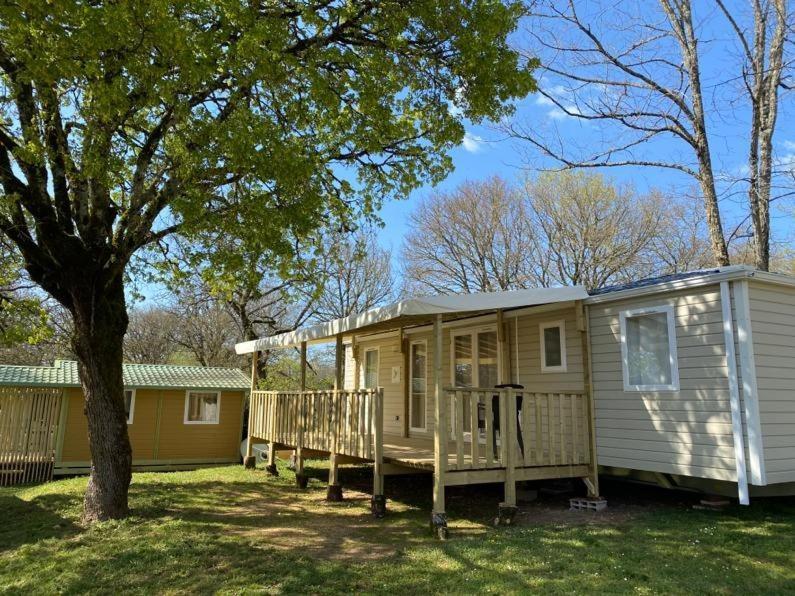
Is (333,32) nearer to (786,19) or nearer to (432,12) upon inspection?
(432,12)

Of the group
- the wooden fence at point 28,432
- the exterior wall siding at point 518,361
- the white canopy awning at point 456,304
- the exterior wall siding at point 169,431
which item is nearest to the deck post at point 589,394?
the exterior wall siding at point 518,361

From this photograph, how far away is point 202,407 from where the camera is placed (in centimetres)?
1769

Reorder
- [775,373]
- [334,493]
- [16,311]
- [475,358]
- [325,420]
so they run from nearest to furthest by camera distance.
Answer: [775,373]
[334,493]
[325,420]
[475,358]
[16,311]

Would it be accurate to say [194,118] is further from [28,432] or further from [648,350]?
[28,432]

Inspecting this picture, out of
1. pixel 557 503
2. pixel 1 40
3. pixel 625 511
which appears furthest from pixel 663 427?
pixel 1 40

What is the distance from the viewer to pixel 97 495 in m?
7.95

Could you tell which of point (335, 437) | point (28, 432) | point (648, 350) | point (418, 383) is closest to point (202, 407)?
point (28, 432)

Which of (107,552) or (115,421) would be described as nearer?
(107,552)

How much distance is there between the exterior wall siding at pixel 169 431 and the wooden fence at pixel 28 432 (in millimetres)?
395

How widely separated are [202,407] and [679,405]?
1416 cm

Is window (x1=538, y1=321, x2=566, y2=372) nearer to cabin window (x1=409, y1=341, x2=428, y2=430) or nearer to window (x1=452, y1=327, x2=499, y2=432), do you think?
window (x1=452, y1=327, x2=499, y2=432)

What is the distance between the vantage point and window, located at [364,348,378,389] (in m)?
14.1

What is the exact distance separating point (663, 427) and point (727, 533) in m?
1.46

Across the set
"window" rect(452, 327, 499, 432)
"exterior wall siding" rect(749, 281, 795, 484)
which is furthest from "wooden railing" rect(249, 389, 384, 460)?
"exterior wall siding" rect(749, 281, 795, 484)
